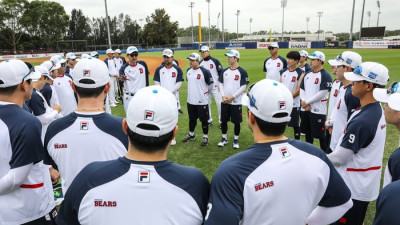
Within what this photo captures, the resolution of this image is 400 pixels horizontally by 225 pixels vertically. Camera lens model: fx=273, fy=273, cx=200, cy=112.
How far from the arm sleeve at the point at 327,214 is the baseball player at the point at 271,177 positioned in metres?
0.10

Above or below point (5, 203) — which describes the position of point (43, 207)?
below

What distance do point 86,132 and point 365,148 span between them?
10.4ft

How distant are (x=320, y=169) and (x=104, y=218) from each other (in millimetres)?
1473

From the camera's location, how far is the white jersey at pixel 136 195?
58.7 inches

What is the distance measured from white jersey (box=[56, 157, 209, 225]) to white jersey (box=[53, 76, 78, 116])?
18.9 feet

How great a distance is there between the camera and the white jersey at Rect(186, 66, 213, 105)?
322 inches

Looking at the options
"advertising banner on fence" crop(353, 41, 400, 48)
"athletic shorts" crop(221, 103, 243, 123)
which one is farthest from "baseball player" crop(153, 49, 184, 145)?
"advertising banner on fence" crop(353, 41, 400, 48)

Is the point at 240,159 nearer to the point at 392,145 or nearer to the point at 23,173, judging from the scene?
the point at 23,173

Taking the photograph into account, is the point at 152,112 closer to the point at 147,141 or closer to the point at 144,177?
the point at 147,141

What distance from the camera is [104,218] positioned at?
152cm

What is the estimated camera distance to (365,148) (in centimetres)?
332

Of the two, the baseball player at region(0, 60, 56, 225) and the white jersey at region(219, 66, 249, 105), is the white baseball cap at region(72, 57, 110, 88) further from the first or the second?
the white jersey at region(219, 66, 249, 105)

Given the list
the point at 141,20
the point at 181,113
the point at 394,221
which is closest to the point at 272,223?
the point at 394,221

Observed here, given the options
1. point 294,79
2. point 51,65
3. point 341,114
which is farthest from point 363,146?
point 51,65
